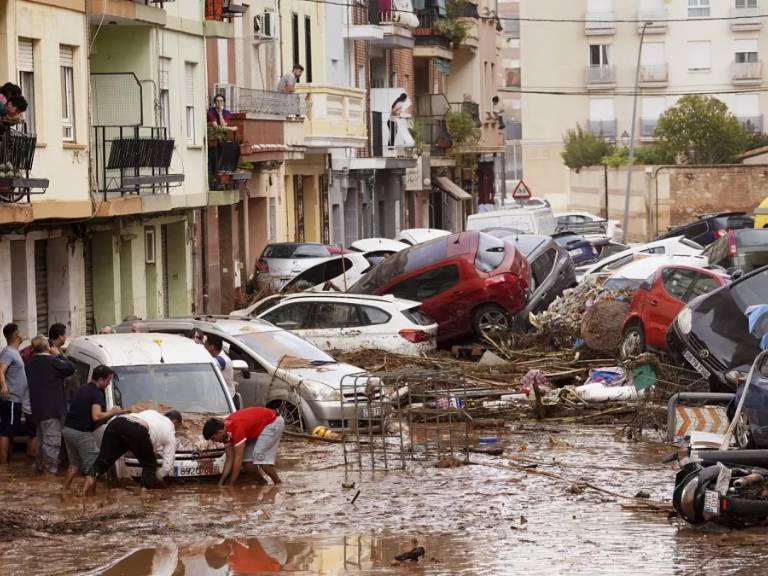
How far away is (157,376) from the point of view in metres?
19.1

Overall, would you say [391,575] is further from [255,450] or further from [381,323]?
[381,323]

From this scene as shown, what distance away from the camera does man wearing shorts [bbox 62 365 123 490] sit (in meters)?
17.8

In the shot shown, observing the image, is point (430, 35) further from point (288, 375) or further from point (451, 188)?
point (288, 375)

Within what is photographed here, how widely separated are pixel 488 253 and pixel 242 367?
980 centimetres

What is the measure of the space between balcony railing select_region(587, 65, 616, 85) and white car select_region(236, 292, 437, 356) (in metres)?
73.8

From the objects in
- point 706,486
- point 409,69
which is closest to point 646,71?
point 409,69

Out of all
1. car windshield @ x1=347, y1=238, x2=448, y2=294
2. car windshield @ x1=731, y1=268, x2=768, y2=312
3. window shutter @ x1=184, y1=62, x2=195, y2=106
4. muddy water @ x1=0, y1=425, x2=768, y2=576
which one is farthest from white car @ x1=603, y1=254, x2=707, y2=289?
window shutter @ x1=184, y1=62, x2=195, y2=106

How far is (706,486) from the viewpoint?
14.1m

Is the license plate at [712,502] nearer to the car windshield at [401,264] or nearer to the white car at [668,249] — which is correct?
the car windshield at [401,264]

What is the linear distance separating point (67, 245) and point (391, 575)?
1677 centimetres

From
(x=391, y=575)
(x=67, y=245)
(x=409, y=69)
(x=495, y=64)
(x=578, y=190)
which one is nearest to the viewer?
(x=391, y=575)

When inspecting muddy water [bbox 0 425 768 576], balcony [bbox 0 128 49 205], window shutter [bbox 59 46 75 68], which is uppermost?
window shutter [bbox 59 46 75 68]

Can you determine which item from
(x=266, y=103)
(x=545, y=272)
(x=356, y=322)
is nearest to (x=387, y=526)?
(x=356, y=322)

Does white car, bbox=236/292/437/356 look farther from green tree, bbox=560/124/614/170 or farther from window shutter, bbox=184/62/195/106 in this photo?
green tree, bbox=560/124/614/170
